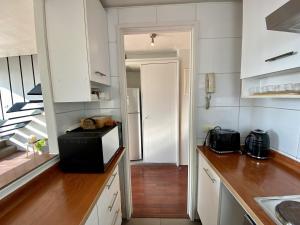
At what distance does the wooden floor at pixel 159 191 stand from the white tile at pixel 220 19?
1.88 m

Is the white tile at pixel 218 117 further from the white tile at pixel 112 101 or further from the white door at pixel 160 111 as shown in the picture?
the white door at pixel 160 111

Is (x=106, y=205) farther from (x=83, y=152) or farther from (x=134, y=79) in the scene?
(x=134, y=79)

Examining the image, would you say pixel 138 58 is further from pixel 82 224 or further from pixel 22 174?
pixel 82 224

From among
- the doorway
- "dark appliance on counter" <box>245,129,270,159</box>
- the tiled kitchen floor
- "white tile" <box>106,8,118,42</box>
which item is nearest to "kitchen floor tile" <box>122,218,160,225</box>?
the tiled kitchen floor

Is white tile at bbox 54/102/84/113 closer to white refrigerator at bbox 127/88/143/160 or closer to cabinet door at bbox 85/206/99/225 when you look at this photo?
cabinet door at bbox 85/206/99/225

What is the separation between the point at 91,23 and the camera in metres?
1.10

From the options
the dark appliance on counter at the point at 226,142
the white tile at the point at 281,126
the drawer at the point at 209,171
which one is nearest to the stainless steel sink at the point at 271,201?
the drawer at the point at 209,171

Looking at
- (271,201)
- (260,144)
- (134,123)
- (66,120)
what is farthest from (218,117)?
(134,123)

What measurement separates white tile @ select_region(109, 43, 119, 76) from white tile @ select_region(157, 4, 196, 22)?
480mm

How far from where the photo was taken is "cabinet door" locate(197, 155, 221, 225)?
44.9 inches

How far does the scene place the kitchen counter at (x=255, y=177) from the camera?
0.77 metres

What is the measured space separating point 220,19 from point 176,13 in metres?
0.40

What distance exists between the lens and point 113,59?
153cm

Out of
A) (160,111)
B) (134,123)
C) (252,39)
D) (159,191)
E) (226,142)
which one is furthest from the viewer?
(134,123)
